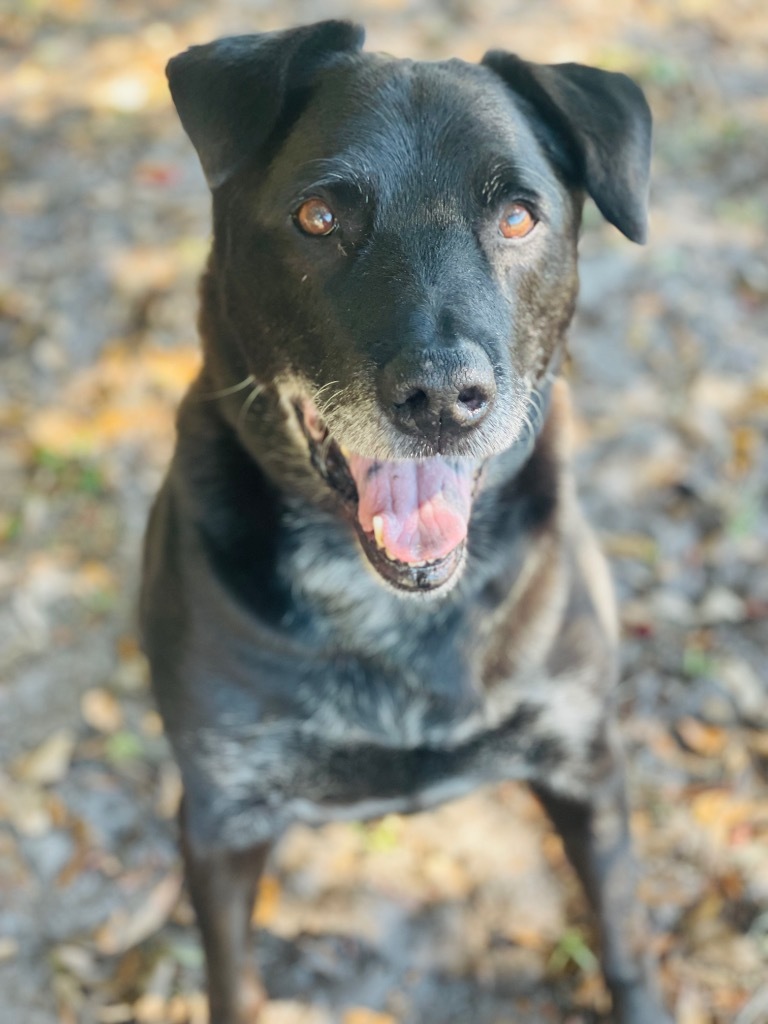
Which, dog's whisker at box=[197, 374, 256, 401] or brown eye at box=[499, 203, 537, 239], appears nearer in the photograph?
brown eye at box=[499, 203, 537, 239]

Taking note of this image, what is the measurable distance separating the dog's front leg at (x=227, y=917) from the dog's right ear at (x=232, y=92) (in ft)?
4.76

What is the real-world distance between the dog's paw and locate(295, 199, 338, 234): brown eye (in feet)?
6.19

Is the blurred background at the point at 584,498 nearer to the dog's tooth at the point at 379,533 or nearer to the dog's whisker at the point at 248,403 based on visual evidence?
the dog's tooth at the point at 379,533

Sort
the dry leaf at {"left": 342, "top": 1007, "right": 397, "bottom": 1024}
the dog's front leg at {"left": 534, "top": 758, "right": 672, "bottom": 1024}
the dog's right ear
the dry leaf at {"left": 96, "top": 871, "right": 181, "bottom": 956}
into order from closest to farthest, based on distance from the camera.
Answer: the dog's right ear, the dog's front leg at {"left": 534, "top": 758, "right": 672, "bottom": 1024}, the dry leaf at {"left": 342, "top": 1007, "right": 397, "bottom": 1024}, the dry leaf at {"left": 96, "top": 871, "right": 181, "bottom": 956}

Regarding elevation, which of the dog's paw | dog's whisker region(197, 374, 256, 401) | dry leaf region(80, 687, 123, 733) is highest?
dog's whisker region(197, 374, 256, 401)

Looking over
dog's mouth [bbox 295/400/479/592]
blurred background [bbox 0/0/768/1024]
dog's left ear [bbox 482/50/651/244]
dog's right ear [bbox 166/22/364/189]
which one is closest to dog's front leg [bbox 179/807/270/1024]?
blurred background [bbox 0/0/768/1024]

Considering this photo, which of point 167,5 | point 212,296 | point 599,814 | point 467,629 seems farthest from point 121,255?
point 599,814

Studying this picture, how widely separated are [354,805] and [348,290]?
47.0 inches

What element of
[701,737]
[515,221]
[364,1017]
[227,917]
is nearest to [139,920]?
[227,917]

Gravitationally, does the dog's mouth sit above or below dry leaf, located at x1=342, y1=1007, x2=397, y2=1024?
above

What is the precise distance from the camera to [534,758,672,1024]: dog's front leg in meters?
2.60

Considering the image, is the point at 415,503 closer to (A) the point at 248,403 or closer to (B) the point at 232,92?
(A) the point at 248,403

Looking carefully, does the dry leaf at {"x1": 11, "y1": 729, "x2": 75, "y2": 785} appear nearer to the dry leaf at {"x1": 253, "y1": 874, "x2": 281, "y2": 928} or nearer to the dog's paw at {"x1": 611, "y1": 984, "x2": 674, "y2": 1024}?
the dry leaf at {"x1": 253, "y1": 874, "x2": 281, "y2": 928}

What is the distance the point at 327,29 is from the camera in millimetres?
2184
